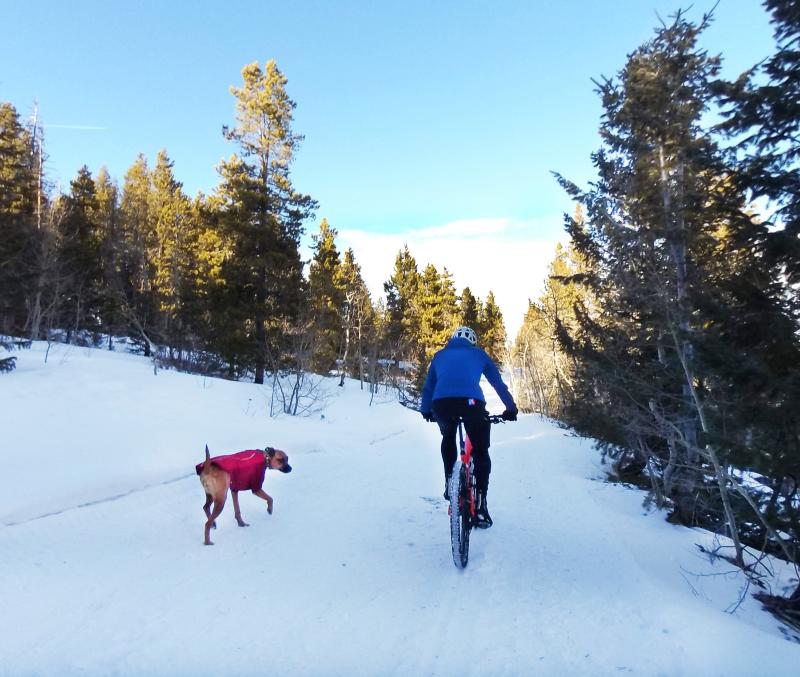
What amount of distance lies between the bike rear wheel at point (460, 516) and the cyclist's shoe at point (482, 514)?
84 centimetres

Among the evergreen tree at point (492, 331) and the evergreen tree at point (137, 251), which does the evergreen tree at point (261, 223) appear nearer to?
the evergreen tree at point (137, 251)

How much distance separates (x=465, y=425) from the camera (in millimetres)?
4688

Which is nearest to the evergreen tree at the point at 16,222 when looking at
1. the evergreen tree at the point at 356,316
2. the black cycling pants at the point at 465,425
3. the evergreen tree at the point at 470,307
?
the black cycling pants at the point at 465,425

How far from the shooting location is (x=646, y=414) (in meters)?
7.10

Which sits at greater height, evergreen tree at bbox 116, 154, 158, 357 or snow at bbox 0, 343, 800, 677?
evergreen tree at bbox 116, 154, 158, 357

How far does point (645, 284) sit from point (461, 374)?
2.96 m

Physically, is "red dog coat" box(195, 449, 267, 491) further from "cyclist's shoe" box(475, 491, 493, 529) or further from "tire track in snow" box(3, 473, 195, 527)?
"cyclist's shoe" box(475, 491, 493, 529)

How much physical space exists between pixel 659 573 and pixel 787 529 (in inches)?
44.4

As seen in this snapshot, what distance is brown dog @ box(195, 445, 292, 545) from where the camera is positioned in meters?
4.80

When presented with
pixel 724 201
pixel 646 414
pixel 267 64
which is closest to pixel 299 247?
pixel 267 64

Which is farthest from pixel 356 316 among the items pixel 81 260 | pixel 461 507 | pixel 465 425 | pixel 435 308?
pixel 461 507

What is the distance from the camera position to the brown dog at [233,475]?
4.80m

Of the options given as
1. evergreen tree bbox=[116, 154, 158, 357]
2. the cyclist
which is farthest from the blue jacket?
evergreen tree bbox=[116, 154, 158, 357]

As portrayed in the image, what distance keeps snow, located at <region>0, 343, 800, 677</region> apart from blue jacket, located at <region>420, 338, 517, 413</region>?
1494 millimetres
